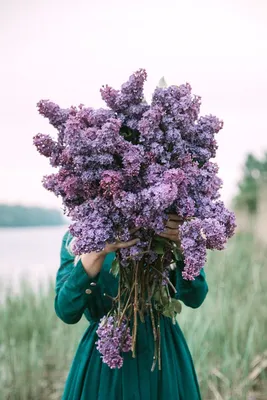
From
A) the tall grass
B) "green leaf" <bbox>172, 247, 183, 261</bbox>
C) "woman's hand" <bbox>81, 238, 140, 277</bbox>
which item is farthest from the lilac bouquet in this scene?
the tall grass

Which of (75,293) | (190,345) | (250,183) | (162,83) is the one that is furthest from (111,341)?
(250,183)

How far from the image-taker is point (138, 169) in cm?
129

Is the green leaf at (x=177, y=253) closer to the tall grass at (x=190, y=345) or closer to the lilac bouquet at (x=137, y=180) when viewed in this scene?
the lilac bouquet at (x=137, y=180)

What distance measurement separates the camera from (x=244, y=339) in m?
3.29

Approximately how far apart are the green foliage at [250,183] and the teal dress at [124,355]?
32.2ft

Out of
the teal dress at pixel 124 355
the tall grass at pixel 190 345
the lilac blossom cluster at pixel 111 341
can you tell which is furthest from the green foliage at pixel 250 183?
the lilac blossom cluster at pixel 111 341

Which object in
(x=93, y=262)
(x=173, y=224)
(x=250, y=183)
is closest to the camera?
(x=173, y=224)

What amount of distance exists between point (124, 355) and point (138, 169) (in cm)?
69

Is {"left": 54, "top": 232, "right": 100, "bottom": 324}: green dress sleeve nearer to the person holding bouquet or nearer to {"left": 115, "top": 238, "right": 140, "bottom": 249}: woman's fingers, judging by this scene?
the person holding bouquet

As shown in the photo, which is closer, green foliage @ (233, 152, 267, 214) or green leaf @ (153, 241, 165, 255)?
green leaf @ (153, 241, 165, 255)

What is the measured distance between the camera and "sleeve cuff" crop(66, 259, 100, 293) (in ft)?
5.16

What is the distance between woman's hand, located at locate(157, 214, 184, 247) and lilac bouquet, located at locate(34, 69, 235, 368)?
0.02m

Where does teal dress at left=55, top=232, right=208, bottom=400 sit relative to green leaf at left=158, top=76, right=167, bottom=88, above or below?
below

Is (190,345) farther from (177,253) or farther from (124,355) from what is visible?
(177,253)
